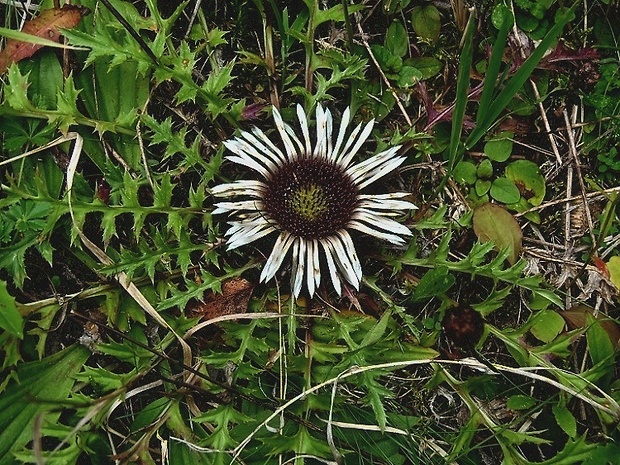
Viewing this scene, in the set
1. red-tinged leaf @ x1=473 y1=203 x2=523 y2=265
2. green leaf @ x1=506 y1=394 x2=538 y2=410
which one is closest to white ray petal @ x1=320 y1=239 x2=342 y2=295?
red-tinged leaf @ x1=473 y1=203 x2=523 y2=265

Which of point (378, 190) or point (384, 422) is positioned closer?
point (384, 422)

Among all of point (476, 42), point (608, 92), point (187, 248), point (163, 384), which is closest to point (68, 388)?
point (163, 384)

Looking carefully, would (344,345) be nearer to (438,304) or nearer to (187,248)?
(438,304)

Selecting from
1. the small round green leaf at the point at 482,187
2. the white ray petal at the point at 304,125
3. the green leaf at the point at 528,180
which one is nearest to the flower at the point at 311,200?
the white ray petal at the point at 304,125

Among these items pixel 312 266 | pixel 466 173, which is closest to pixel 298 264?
pixel 312 266

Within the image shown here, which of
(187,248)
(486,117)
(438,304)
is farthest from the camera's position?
(438,304)

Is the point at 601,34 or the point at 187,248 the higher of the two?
the point at 601,34

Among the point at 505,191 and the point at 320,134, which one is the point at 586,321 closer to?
the point at 505,191

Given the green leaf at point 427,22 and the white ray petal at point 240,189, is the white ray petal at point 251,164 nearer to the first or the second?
the white ray petal at point 240,189
